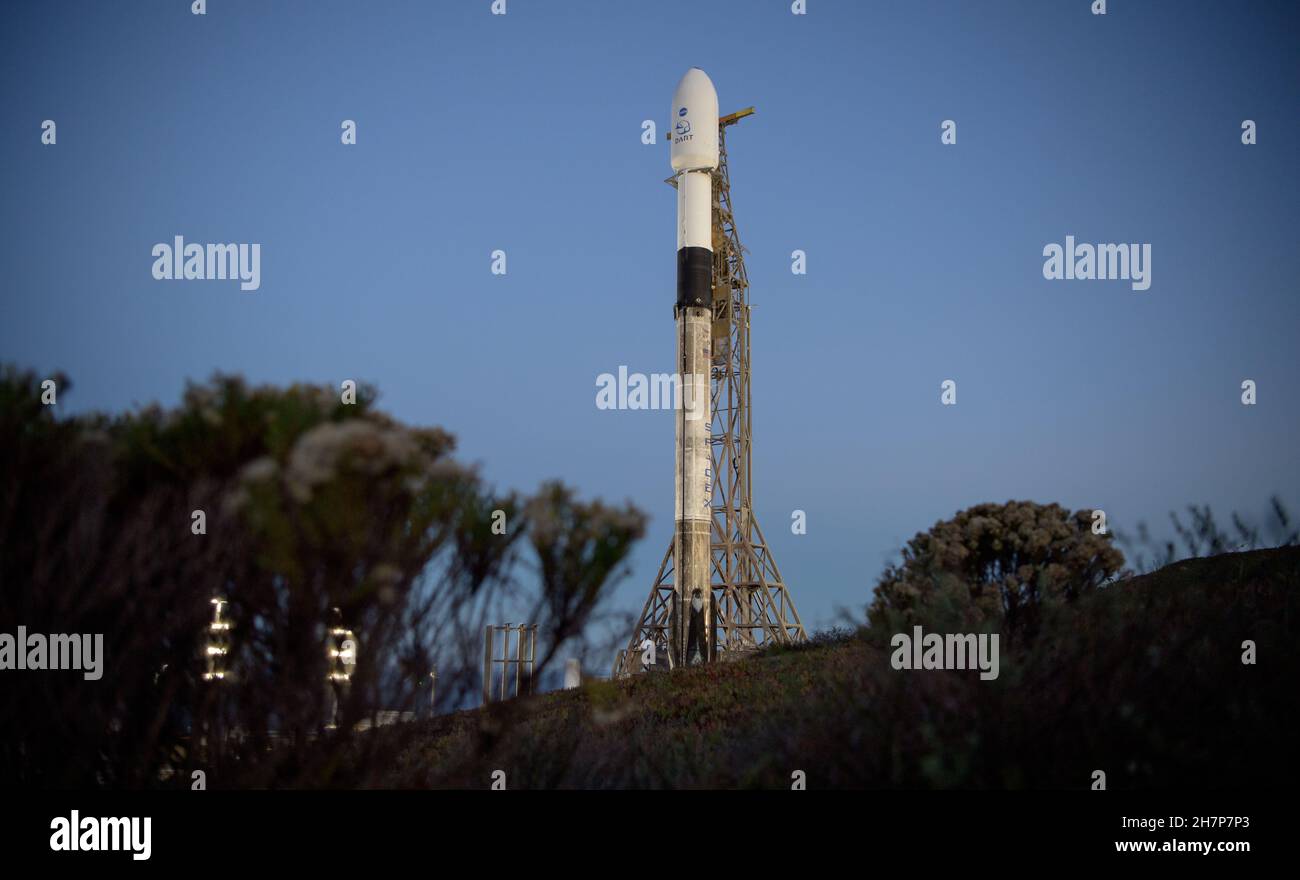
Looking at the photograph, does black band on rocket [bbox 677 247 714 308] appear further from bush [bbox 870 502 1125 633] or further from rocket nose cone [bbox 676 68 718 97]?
bush [bbox 870 502 1125 633]

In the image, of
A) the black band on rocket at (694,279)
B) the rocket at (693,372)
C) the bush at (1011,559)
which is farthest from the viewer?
the black band on rocket at (694,279)

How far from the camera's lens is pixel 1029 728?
6797 millimetres

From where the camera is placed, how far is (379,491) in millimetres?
6059
